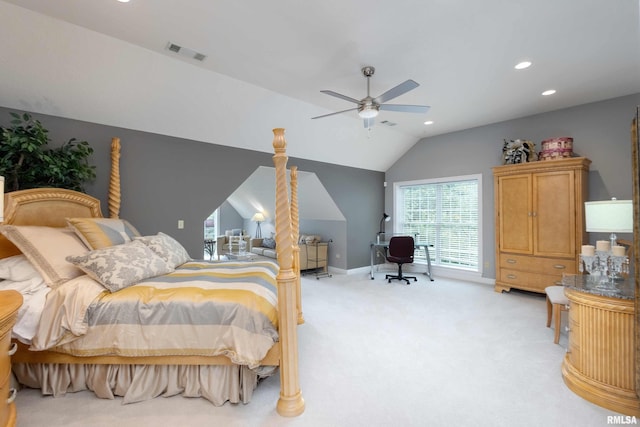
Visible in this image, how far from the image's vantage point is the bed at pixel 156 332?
173cm

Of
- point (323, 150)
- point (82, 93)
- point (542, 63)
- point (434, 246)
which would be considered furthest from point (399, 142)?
point (82, 93)

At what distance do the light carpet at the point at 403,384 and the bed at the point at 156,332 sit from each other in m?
0.11

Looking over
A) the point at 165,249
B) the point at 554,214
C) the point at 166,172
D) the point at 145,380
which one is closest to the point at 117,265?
the point at 165,249

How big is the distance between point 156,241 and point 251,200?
16.0ft

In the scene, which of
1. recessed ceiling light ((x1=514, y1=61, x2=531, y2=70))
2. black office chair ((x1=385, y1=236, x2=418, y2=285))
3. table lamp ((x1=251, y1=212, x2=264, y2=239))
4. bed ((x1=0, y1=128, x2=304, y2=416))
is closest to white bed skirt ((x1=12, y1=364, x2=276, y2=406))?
bed ((x1=0, y1=128, x2=304, y2=416))

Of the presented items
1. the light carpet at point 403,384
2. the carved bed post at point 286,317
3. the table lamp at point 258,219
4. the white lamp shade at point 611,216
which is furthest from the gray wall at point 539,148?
the carved bed post at point 286,317

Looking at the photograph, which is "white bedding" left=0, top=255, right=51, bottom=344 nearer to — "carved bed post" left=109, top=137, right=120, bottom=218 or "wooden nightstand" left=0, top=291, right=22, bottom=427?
"wooden nightstand" left=0, top=291, right=22, bottom=427

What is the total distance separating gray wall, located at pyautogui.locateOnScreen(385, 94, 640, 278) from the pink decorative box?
0.99ft

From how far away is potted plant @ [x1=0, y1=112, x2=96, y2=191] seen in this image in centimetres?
233

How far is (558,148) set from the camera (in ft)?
13.0

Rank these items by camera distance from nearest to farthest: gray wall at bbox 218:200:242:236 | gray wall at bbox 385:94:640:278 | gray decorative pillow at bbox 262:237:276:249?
gray wall at bbox 385:94:640:278 < gray decorative pillow at bbox 262:237:276:249 < gray wall at bbox 218:200:242:236

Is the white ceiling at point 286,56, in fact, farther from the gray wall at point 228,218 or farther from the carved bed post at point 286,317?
the gray wall at point 228,218

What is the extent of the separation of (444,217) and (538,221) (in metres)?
1.71

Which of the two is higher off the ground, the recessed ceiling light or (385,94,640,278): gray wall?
the recessed ceiling light
